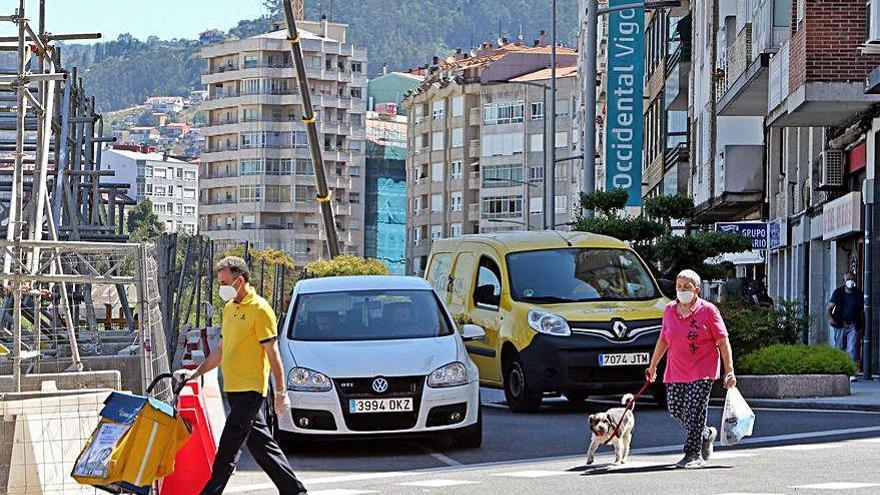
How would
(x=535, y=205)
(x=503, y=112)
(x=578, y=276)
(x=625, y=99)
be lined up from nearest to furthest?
(x=578, y=276)
(x=625, y=99)
(x=535, y=205)
(x=503, y=112)

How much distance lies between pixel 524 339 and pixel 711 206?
29.9 metres

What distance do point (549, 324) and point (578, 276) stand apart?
4.77ft

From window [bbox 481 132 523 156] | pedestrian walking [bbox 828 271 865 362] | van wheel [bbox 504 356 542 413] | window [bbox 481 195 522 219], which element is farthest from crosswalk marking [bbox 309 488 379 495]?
window [bbox 481 195 522 219]

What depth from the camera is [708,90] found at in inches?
2133

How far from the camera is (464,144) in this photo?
156500 mm

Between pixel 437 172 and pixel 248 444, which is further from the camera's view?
pixel 437 172

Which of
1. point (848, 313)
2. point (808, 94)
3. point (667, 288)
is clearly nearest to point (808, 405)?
point (667, 288)

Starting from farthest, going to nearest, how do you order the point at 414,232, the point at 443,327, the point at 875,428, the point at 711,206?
the point at 414,232 → the point at 711,206 → the point at 875,428 → the point at 443,327

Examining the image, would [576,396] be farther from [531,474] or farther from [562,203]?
Result: [562,203]

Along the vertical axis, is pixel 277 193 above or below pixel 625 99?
above

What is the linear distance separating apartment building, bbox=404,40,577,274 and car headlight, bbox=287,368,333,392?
13064cm

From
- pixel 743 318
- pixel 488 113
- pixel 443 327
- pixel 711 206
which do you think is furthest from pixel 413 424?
pixel 488 113

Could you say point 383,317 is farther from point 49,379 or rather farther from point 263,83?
point 263,83

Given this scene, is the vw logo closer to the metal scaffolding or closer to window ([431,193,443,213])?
the metal scaffolding
